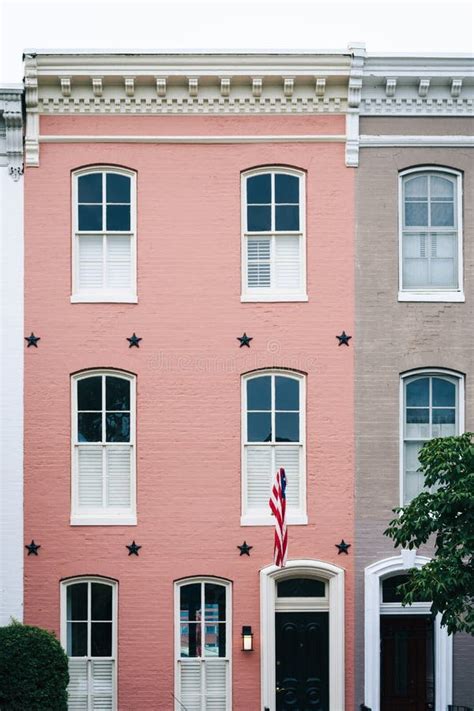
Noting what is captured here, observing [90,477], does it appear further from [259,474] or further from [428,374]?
[428,374]

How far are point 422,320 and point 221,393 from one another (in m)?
3.61

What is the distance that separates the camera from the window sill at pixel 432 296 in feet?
65.3

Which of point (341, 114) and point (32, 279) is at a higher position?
point (341, 114)

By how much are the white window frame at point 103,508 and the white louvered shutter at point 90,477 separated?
8 centimetres

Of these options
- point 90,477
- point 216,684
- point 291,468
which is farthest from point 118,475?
point 216,684

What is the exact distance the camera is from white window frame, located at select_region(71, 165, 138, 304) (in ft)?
65.0

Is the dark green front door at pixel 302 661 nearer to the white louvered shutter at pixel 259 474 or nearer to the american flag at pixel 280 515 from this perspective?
the white louvered shutter at pixel 259 474

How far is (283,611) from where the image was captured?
19594 millimetres

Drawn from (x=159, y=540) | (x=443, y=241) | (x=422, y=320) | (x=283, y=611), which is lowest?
(x=283, y=611)

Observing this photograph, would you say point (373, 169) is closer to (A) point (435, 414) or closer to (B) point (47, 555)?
(A) point (435, 414)

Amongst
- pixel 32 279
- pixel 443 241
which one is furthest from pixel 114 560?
pixel 443 241

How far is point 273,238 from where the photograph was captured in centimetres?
2006

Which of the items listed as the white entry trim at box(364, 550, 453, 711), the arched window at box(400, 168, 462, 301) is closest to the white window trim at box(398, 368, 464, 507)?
the white entry trim at box(364, 550, 453, 711)

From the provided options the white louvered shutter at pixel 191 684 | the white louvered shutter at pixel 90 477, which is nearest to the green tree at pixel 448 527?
the white louvered shutter at pixel 191 684
